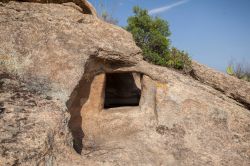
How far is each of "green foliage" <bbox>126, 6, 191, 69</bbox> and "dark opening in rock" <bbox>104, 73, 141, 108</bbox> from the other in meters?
2.52

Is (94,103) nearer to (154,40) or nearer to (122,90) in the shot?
(122,90)

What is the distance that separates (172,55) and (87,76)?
6009 millimetres

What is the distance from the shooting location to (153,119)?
5504mm

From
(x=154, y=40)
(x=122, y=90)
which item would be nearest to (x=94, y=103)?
(x=122, y=90)

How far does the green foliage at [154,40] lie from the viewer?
10270mm

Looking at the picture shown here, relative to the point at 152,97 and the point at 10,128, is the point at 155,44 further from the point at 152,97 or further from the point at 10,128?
the point at 10,128

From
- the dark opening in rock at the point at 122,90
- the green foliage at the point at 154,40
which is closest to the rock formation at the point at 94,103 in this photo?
the dark opening in rock at the point at 122,90

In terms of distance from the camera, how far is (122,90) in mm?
8195

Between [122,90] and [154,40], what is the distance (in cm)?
312

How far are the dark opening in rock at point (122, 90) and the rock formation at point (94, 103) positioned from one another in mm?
1929

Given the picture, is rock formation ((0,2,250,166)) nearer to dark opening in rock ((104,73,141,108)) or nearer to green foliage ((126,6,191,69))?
dark opening in rock ((104,73,141,108))

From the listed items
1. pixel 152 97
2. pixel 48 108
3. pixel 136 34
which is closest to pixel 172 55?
pixel 136 34

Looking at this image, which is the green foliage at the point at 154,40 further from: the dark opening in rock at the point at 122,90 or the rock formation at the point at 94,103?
the rock formation at the point at 94,103

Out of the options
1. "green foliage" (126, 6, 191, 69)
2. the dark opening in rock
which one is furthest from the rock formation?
→ "green foliage" (126, 6, 191, 69)
